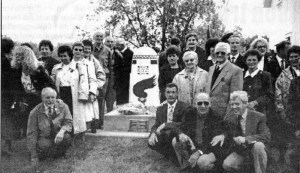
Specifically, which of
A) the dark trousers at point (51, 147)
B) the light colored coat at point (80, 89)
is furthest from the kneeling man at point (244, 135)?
the light colored coat at point (80, 89)

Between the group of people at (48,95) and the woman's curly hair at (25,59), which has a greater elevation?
the woman's curly hair at (25,59)

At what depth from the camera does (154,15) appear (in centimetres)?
467

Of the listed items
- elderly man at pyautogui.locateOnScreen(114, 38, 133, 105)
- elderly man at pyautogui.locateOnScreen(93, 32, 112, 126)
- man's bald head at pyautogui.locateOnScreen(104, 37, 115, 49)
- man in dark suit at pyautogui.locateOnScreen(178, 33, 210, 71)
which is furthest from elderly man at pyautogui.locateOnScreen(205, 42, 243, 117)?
elderly man at pyautogui.locateOnScreen(114, 38, 133, 105)

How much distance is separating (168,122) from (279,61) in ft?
4.91

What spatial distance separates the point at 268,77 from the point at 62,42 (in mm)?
2289

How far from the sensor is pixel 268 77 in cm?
413

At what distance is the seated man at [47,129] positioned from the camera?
169 inches

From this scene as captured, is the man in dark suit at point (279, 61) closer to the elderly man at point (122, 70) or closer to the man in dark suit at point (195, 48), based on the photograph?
the man in dark suit at point (195, 48)

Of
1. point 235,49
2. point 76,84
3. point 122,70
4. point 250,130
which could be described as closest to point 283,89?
point 250,130

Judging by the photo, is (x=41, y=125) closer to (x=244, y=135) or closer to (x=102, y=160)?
(x=102, y=160)

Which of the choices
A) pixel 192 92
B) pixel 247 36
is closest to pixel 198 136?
pixel 192 92

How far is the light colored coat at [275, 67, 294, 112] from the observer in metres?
4.07

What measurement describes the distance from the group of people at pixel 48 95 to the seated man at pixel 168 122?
93cm

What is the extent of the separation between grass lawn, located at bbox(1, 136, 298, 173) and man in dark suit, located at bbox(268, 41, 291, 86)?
1147 millimetres
